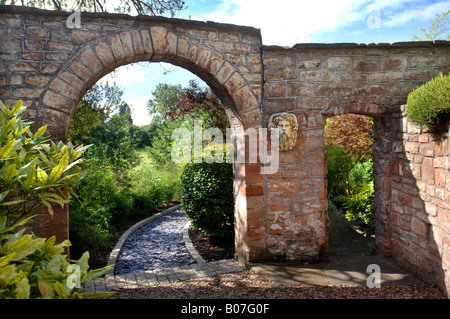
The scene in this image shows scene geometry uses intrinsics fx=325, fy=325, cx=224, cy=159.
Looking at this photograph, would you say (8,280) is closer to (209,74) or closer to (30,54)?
(30,54)

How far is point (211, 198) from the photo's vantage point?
18.8 ft

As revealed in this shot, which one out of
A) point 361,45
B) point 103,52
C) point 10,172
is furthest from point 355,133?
point 10,172

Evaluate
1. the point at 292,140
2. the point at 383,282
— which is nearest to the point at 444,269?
the point at 383,282

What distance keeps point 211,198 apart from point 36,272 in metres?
4.21

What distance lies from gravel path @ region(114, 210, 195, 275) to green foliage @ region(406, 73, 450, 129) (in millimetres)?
3795

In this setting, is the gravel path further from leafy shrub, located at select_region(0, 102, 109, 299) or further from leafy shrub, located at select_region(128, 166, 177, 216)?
leafy shrub, located at select_region(0, 102, 109, 299)

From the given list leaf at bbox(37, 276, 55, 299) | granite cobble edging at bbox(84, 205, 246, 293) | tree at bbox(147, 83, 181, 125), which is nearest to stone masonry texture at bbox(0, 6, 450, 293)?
granite cobble edging at bbox(84, 205, 246, 293)

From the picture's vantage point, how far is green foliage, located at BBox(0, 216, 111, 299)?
1.35 meters

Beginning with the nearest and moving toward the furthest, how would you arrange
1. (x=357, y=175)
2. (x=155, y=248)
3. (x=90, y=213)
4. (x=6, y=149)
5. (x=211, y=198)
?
(x=6, y=149) → (x=90, y=213) → (x=211, y=198) → (x=155, y=248) → (x=357, y=175)

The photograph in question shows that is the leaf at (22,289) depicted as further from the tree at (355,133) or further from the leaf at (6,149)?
the tree at (355,133)

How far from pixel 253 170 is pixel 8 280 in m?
3.45

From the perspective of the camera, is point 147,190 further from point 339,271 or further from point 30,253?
point 30,253

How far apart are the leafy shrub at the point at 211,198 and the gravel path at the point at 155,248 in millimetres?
647

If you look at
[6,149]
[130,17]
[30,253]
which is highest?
[130,17]
